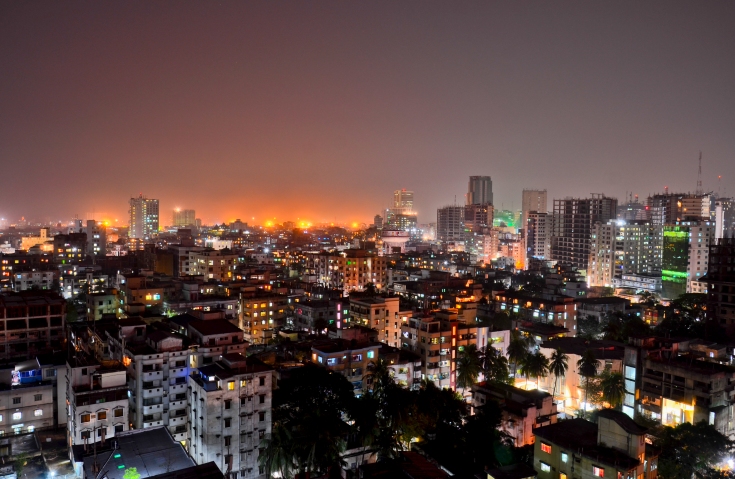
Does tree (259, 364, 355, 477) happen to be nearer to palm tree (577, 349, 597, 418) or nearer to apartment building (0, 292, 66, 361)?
palm tree (577, 349, 597, 418)

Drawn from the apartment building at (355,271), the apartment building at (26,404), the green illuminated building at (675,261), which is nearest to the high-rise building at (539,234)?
the green illuminated building at (675,261)

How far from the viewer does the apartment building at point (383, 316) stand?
29531 millimetres

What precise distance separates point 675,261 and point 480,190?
112988 millimetres

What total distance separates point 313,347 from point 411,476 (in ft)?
27.6

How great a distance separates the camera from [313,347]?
21734mm

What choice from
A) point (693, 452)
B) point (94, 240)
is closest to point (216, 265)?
point (94, 240)

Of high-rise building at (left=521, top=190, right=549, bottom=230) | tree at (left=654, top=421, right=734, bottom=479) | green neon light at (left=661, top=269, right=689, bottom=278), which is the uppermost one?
high-rise building at (left=521, top=190, right=549, bottom=230)

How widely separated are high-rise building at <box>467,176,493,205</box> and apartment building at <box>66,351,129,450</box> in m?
150

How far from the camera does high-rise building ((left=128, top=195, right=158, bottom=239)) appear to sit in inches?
4761

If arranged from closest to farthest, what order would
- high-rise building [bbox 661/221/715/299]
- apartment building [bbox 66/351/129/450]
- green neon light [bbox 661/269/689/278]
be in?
apartment building [bbox 66/351/129/450], high-rise building [bbox 661/221/715/299], green neon light [bbox 661/269/689/278]

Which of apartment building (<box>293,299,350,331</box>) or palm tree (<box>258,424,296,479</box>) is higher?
apartment building (<box>293,299,350,331</box>)

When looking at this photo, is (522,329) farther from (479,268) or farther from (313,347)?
(479,268)

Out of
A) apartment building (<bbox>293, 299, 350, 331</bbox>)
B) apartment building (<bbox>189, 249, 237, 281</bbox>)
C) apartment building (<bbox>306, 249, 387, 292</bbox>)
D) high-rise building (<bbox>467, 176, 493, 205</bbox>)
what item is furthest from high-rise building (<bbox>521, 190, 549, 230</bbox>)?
apartment building (<bbox>293, 299, 350, 331</bbox>)

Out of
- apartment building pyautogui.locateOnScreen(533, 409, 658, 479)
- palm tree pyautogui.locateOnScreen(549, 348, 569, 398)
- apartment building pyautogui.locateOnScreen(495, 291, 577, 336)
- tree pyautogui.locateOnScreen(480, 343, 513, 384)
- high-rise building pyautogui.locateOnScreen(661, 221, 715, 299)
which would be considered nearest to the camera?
apartment building pyautogui.locateOnScreen(533, 409, 658, 479)
